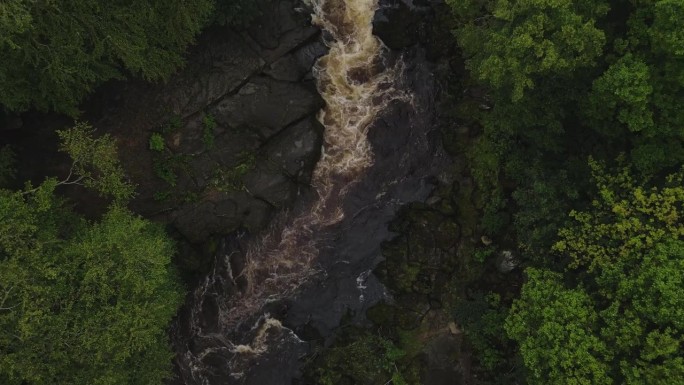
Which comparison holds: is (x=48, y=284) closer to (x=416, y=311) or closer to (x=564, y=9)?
(x=416, y=311)

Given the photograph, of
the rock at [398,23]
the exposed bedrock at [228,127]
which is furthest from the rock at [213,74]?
the rock at [398,23]

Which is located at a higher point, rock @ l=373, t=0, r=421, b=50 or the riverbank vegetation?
rock @ l=373, t=0, r=421, b=50

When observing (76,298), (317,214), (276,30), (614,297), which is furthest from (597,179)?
(76,298)

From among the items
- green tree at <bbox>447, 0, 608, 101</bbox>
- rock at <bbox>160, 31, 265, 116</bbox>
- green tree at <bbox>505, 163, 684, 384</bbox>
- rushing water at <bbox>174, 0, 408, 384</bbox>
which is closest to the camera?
green tree at <bbox>505, 163, 684, 384</bbox>

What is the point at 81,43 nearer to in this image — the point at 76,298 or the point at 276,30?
the point at 276,30

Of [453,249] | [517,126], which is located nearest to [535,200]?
[517,126]

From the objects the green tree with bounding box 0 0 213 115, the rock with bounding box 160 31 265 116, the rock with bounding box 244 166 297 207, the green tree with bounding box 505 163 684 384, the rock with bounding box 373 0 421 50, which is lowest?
the green tree with bounding box 505 163 684 384

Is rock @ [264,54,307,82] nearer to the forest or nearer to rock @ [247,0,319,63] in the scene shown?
rock @ [247,0,319,63]

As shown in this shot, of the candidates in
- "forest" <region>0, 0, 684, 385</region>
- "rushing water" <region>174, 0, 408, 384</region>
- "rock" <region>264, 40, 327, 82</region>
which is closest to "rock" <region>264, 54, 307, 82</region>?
"rock" <region>264, 40, 327, 82</region>
